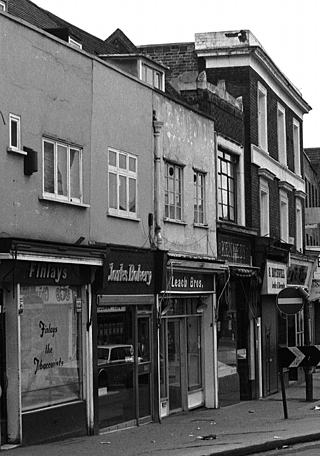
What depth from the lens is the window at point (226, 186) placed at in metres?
25.5

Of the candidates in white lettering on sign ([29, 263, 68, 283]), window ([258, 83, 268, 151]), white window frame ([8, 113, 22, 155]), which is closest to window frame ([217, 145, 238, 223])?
window ([258, 83, 268, 151])

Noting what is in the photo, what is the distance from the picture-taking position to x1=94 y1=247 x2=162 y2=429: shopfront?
1836 centimetres

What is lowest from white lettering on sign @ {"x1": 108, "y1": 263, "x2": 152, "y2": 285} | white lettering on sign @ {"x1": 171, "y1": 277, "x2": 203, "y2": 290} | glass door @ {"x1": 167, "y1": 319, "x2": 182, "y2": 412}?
glass door @ {"x1": 167, "y1": 319, "x2": 182, "y2": 412}

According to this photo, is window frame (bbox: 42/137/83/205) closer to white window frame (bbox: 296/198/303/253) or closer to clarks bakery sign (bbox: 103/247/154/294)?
clarks bakery sign (bbox: 103/247/154/294)

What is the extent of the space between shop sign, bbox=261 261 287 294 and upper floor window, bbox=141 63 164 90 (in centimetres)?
775

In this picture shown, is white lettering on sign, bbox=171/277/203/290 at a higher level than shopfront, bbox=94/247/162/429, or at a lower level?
higher

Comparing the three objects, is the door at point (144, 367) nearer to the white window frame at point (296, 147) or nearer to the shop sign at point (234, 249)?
the shop sign at point (234, 249)

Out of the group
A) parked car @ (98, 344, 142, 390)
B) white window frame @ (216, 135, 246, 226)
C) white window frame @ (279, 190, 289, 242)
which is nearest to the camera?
parked car @ (98, 344, 142, 390)

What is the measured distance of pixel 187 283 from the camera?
22359mm

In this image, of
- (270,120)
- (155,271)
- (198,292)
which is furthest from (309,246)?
(155,271)

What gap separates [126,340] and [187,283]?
332cm

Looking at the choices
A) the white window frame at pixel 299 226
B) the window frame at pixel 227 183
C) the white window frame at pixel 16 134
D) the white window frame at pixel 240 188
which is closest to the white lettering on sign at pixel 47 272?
the white window frame at pixel 16 134

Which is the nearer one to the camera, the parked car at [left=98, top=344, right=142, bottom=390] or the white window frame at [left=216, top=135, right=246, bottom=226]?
the parked car at [left=98, top=344, right=142, bottom=390]

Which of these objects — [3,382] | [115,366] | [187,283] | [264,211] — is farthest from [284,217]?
[3,382]
